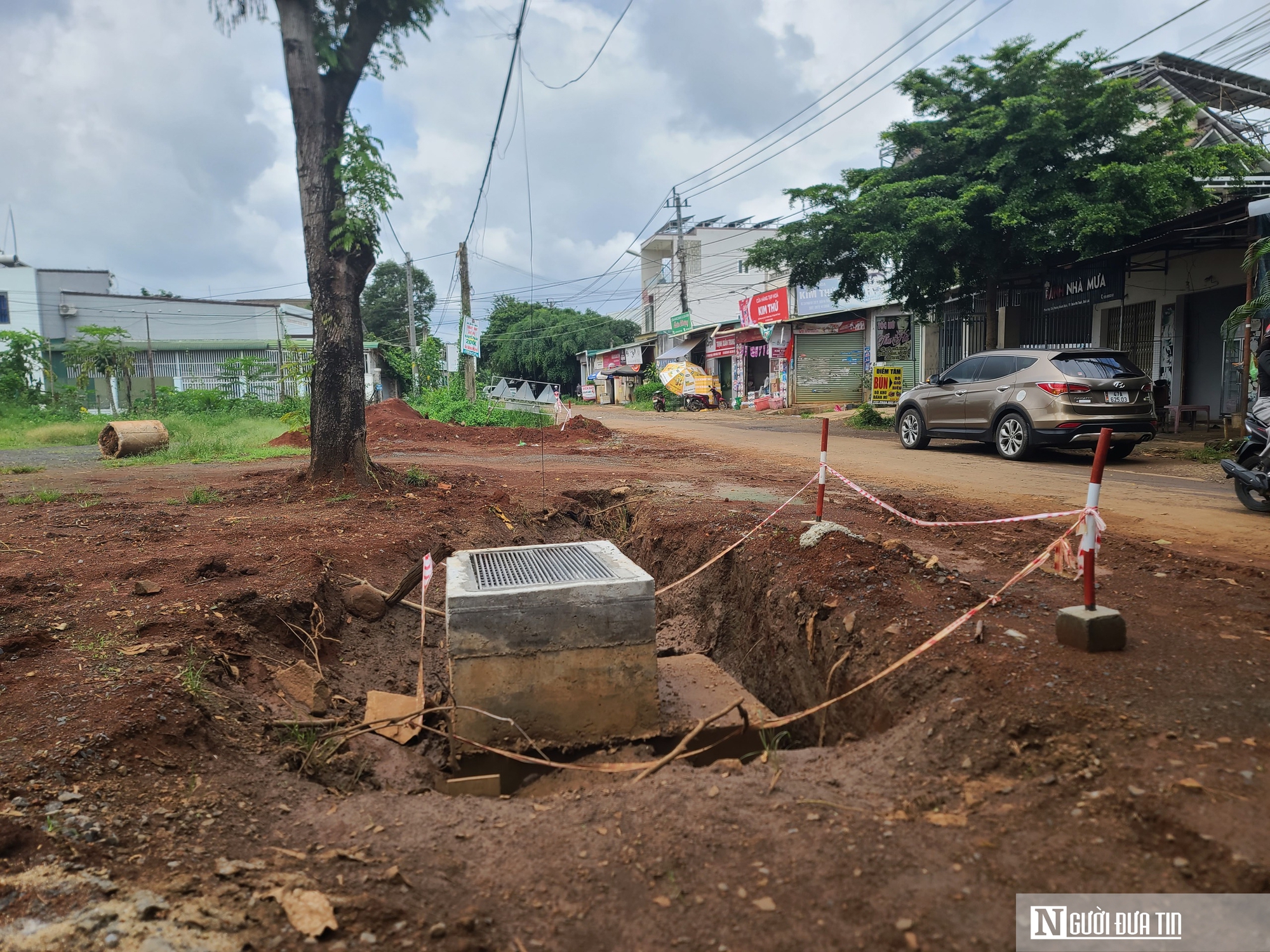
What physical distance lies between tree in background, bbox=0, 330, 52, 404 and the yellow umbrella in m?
22.5

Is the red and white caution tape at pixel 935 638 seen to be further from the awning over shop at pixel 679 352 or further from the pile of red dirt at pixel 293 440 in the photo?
the awning over shop at pixel 679 352

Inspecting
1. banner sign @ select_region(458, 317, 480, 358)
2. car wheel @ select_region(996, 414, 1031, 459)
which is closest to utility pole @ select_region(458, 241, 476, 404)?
banner sign @ select_region(458, 317, 480, 358)

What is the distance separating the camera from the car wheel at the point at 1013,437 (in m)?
11.1

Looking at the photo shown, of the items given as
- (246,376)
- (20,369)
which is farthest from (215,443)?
(246,376)

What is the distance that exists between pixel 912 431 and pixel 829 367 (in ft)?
57.1

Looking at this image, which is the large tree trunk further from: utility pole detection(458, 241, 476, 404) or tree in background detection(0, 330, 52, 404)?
tree in background detection(0, 330, 52, 404)

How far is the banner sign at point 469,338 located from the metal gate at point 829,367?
13.2 m

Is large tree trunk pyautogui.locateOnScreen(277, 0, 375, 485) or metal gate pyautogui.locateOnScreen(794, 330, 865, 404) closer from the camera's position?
large tree trunk pyautogui.locateOnScreen(277, 0, 375, 485)

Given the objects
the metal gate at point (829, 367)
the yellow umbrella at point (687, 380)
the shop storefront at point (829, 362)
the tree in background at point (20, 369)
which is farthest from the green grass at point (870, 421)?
the tree in background at point (20, 369)

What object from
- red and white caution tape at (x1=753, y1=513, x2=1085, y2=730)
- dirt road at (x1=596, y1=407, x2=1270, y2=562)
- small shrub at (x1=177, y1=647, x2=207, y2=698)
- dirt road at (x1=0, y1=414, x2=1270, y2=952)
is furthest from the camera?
dirt road at (x1=596, y1=407, x2=1270, y2=562)

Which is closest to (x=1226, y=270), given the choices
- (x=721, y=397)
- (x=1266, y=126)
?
(x=1266, y=126)

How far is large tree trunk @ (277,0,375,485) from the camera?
8266 millimetres

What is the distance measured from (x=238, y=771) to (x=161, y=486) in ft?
26.0

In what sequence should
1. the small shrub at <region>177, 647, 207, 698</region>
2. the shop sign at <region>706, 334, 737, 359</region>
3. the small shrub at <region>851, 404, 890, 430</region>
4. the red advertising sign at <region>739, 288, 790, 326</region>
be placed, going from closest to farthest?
the small shrub at <region>177, 647, 207, 698</region> < the small shrub at <region>851, 404, 890, 430</region> < the red advertising sign at <region>739, 288, 790, 326</region> < the shop sign at <region>706, 334, 737, 359</region>
